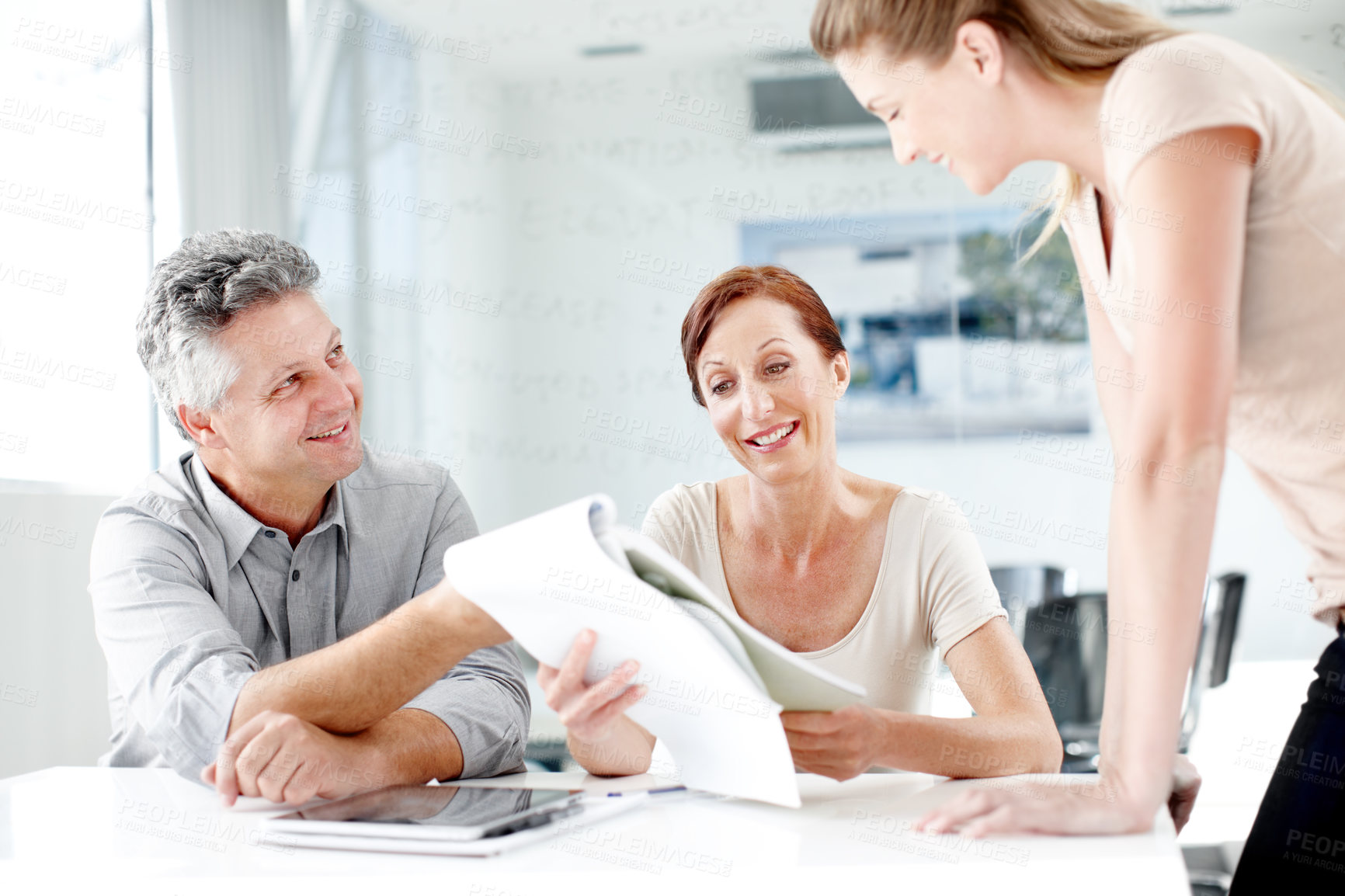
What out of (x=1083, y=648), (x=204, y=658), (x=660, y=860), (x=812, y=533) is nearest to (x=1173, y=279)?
(x=660, y=860)

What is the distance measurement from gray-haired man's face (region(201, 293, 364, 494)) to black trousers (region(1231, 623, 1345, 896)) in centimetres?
121

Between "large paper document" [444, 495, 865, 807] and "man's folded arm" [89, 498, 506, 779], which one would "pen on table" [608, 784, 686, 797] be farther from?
"man's folded arm" [89, 498, 506, 779]

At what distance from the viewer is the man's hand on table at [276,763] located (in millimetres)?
1110

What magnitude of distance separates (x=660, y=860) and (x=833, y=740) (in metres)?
0.25

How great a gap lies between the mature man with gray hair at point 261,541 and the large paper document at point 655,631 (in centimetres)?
32


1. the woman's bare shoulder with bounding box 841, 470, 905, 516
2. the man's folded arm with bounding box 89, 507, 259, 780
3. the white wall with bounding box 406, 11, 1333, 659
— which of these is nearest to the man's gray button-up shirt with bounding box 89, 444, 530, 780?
the man's folded arm with bounding box 89, 507, 259, 780

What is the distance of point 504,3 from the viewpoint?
14.8 feet

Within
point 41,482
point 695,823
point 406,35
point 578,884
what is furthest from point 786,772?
point 406,35

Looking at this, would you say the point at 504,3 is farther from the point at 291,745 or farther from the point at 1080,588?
the point at 291,745

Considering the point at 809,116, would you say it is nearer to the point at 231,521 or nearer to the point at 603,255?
the point at 603,255

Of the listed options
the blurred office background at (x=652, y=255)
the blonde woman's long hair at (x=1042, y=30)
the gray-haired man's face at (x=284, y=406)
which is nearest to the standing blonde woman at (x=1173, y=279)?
the blonde woman's long hair at (x=1042, y=30)

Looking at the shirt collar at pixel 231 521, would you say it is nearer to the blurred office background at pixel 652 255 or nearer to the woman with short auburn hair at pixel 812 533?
the woman with short auburn hair at pixel 812 533

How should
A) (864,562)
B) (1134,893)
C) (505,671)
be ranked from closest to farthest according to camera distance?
(1134,893) < (505,671) < (864,562)

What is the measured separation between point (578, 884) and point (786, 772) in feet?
0.71
